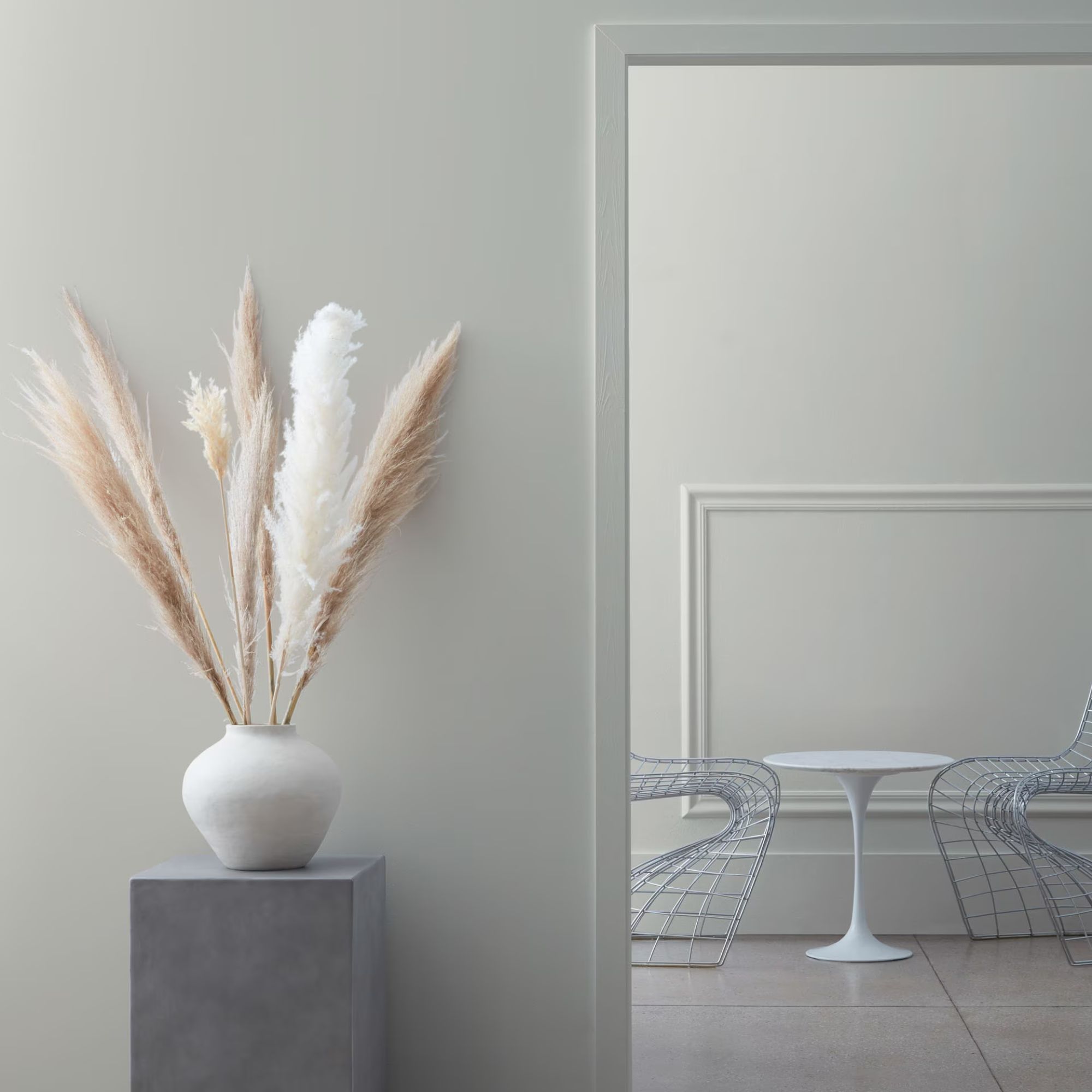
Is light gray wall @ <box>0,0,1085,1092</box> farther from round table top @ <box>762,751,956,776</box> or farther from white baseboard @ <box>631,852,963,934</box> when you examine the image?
white baseboard @ <box>631,852,963,934</box>

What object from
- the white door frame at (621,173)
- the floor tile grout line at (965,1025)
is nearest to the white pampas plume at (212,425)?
the white door frame at (621,173)

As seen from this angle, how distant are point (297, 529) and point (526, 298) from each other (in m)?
0.62

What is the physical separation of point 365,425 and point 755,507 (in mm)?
2326

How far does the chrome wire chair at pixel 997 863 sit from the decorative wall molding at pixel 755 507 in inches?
6.2

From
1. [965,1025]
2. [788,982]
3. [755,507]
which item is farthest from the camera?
[755,507]

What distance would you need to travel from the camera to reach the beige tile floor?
2816 millimetres

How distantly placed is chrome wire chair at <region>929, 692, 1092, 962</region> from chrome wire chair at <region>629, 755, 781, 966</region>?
624 mm

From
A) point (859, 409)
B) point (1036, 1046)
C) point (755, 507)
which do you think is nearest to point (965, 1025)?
point (1036, 1046)

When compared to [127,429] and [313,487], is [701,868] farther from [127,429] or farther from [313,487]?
[127,429]

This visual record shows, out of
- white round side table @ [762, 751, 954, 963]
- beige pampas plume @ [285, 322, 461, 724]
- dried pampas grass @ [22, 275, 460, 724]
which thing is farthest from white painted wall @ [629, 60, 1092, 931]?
dried pampas grass @ [22, 275, 460, 724]

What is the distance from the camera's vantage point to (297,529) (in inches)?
77.9

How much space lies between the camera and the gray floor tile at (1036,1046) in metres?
2.79

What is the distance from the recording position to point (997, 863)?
13.6 ft

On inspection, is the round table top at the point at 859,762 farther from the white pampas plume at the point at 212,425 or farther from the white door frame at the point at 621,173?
the white pampas plume at the point at 212,425
